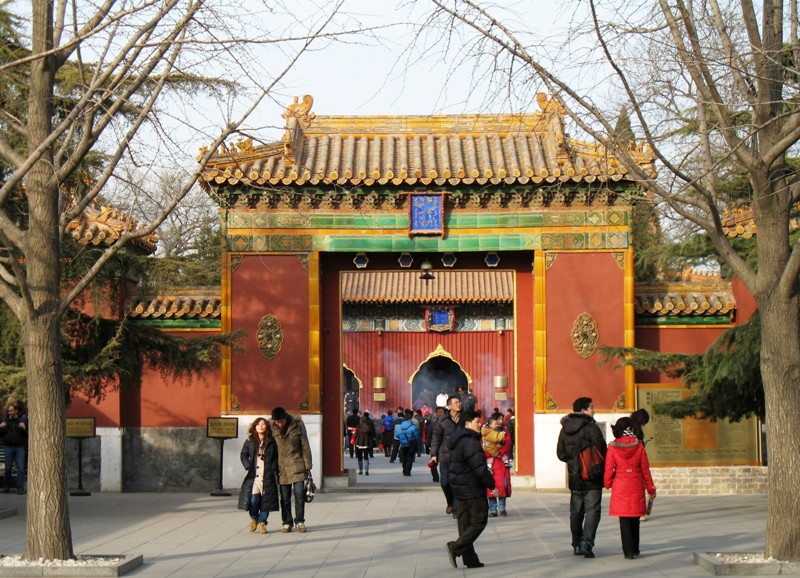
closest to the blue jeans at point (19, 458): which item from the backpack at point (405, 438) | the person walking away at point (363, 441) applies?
the person walking away at point (363, 441)

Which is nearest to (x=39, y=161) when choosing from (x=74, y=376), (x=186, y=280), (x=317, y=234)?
(x=74, y=376)

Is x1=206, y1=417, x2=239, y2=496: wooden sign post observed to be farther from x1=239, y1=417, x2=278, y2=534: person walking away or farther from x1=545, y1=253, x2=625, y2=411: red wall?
x1=545, y1=253, x2=625, y2=411: red wall

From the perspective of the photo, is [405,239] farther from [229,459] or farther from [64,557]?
[64,557]

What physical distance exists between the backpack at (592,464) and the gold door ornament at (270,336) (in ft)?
28.0

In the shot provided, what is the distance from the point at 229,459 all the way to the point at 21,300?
9003 mm

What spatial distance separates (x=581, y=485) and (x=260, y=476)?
4129mm

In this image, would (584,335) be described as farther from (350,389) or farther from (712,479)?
(350,389)

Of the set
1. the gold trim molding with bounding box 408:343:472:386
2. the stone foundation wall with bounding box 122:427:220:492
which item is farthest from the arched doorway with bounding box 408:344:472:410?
the stone foundation wall with bounding box 122:427:220:492

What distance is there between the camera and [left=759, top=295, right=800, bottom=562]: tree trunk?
412 inches

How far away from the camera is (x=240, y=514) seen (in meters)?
16.4

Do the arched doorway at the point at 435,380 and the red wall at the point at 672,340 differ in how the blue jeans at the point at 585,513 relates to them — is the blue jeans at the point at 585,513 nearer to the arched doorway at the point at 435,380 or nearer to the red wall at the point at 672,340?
the red wall at the point at 672,340

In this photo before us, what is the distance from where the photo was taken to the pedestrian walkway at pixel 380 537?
1112 cm

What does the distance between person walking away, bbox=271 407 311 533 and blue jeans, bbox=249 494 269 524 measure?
231 mm

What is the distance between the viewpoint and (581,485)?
12.0m
